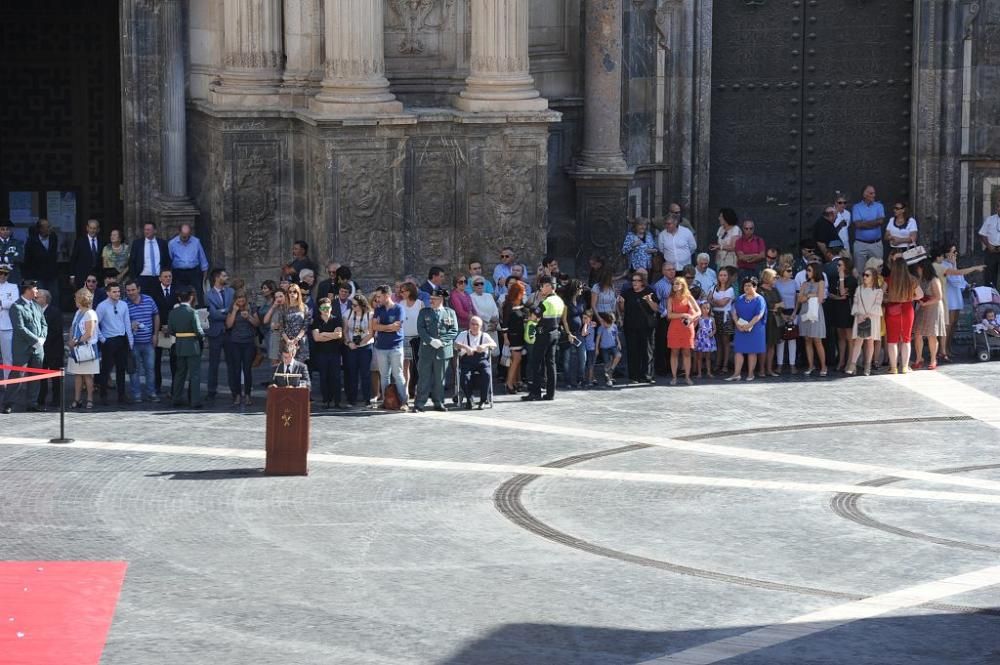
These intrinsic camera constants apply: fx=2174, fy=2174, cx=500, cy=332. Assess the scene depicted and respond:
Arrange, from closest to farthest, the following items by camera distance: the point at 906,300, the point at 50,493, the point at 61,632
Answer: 1. the point at 61,632
2. the point at 50,493
3. the point at 906,300

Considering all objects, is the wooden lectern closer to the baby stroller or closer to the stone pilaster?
the stone pilaster

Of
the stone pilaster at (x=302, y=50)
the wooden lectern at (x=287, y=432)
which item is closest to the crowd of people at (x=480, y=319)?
the wooden lectern at (x=287, y=432)

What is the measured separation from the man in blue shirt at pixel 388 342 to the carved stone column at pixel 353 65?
3317mm

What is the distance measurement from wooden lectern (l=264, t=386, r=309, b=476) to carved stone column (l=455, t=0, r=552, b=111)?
747 cm

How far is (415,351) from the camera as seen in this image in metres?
24.3

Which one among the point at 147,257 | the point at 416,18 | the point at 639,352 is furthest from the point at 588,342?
the point at 147,257

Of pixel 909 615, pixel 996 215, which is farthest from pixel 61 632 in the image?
pixel 996 215

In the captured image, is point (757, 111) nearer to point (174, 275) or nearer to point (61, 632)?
point (174, 275)

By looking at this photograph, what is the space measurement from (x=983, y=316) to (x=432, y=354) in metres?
7.45

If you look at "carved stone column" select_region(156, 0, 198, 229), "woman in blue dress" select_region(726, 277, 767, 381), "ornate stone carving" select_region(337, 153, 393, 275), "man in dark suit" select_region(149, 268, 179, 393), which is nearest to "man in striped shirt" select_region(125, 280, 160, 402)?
"man in dark suit" select_region(149, 268, 179, 393)

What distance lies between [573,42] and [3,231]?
797 cm

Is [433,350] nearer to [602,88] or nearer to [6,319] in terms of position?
[6,319]

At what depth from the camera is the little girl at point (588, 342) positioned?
82.3ft

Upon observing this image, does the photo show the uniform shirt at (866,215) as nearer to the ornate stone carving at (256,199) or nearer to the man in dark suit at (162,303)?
the ornate stone carving at (256,199)
